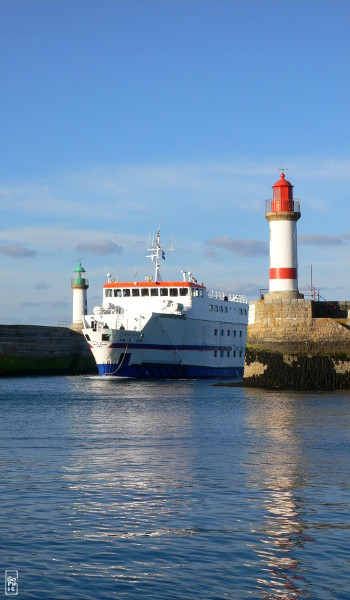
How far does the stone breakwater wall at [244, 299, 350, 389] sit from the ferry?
48.1ft

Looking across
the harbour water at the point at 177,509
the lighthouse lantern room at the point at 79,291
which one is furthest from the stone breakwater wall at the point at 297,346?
the lighthouse lantern room at the point at 79,291

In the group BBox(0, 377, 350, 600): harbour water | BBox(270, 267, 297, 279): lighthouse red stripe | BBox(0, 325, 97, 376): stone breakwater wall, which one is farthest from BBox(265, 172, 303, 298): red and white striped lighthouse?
BBox(0, 325, 97, 376): stone breakwater wall

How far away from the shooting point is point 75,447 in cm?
1967

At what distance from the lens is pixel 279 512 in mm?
12445

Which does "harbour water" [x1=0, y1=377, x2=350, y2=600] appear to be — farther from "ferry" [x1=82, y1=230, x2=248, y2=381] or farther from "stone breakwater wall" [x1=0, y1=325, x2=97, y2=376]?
"stone breakwater wall" [x1=0, y1=325, x2=97, y2=376]

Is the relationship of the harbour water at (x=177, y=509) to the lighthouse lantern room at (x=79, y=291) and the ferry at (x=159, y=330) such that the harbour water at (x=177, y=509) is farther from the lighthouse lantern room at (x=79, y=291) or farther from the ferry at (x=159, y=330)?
the lighthouse lantern room at (x=79, y=291)

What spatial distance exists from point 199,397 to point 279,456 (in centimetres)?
2014

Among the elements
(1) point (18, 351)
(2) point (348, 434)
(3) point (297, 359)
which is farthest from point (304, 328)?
(1) point (18, 351)

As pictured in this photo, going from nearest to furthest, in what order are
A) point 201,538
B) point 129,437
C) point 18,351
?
point 201,538 → point 129,437 → point 18,351

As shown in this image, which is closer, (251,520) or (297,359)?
(251,520)

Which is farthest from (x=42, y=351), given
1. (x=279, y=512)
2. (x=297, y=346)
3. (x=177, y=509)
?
(x=279, y=512)

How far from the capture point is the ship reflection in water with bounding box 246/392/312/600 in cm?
920

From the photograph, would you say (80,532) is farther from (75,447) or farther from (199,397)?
(199,397)

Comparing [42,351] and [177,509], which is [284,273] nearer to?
[177,509]
